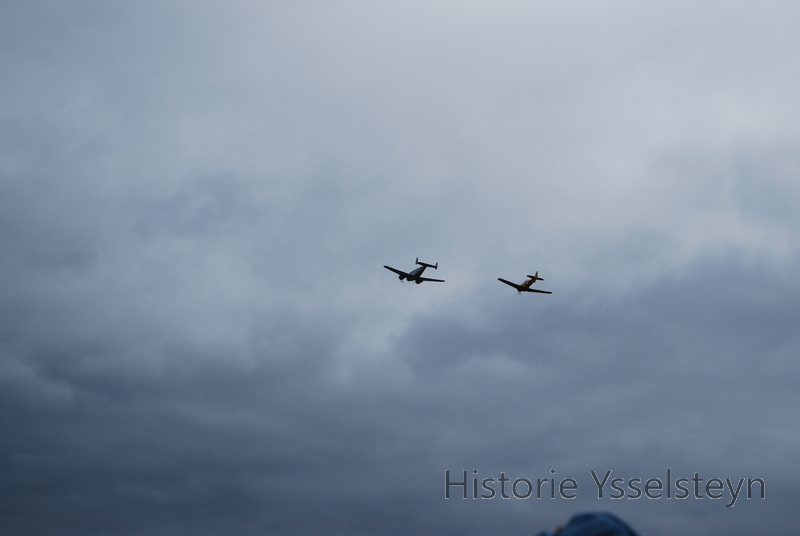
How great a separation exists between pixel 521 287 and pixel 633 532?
186367mm

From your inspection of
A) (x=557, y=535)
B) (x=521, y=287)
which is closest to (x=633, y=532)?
(x=557, y=535)

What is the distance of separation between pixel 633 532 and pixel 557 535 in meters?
1.75

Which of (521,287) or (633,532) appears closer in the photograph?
(633,532)

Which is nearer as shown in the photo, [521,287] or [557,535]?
[557,535]

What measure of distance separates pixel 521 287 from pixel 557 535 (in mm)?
186085

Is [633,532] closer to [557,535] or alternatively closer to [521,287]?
[557,535]

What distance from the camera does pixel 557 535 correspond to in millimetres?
15164

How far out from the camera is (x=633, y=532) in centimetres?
1458

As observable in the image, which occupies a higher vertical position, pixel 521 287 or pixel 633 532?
pixel 521 287

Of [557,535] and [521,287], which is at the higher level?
[521,287]
